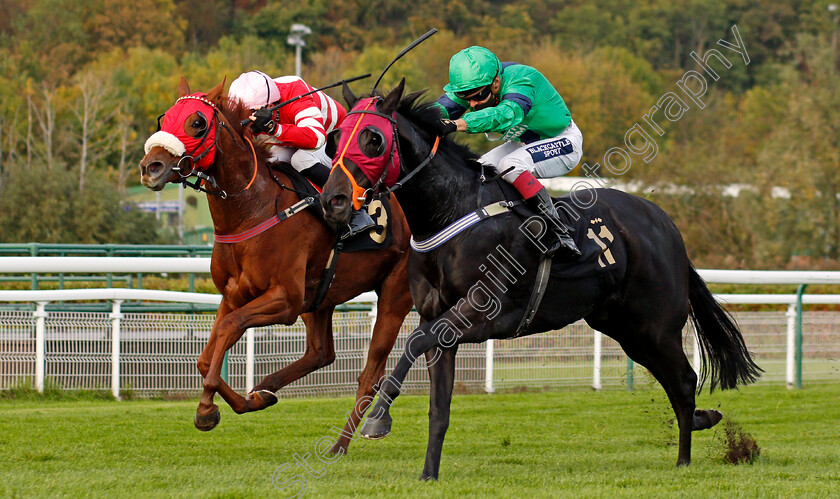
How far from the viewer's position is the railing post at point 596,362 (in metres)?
8.66

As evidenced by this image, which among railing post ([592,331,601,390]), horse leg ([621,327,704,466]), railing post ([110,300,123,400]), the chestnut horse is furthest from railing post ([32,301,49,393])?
railing post ([592,331,601,390])

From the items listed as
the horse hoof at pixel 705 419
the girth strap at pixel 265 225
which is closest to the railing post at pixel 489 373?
the horse hoof at pixel 705 419

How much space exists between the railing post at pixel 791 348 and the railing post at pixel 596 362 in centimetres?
177

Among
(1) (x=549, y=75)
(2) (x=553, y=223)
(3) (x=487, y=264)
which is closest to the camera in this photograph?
(3) (x=487, y=264)

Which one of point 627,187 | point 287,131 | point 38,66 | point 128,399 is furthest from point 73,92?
point 287,131

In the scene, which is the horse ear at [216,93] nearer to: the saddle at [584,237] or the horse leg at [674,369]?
the saddle at [584,237]

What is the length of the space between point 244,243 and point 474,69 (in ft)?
4.70

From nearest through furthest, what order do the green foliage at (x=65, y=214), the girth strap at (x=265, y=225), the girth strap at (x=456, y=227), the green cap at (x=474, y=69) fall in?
1. the girth strap at (x=456, y=227)
2. the green cap at (x=474, y=69)
3. the girth strap at (x=265, y=225)
4. the green foliage at (x=65, y=214)

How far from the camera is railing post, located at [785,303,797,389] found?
354 inches

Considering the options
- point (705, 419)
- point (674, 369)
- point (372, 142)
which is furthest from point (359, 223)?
point (705, 419)

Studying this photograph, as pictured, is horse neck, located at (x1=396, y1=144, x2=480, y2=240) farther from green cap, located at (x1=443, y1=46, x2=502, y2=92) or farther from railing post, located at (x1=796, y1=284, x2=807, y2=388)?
railing post, located at (x1=796, y1=284, x2=807, y2=388)

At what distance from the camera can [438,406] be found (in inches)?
174

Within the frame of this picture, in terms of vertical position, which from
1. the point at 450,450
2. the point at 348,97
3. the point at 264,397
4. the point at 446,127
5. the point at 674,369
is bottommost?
the point at 450,450

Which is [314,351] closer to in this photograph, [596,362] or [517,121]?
[517,121]
